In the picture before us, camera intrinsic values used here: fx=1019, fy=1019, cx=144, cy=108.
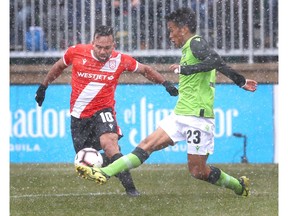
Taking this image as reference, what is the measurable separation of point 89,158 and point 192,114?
102cm

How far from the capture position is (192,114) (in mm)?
8828

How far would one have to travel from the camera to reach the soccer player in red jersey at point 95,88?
9.65 meters

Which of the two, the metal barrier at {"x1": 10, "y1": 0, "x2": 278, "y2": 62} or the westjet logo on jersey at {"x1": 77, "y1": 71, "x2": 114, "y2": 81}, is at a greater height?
the metal barrier at {"x1": 10, "y1": 0, "x2": 278, "y2": 62}

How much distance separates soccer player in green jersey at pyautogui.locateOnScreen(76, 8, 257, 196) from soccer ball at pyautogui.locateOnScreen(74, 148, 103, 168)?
0.99 feet

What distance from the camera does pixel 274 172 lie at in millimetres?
12188

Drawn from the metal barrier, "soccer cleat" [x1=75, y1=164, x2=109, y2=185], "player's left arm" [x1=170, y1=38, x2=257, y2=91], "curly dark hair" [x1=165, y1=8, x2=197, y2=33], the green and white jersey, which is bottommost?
"soccer cleat" [x1=75, y1=164, x2=109, y2=185]

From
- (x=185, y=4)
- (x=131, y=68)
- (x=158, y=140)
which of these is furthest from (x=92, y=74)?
(x=185, y=4)

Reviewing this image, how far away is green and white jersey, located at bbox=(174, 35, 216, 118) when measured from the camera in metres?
8.85

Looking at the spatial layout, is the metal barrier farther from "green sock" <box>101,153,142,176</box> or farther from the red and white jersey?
"green sock" <box>101,153,142,176</box>

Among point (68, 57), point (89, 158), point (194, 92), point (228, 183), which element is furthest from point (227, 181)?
point (68, 57)

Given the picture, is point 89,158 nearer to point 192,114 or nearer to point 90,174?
point 90,174

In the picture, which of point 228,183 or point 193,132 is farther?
point 228,183

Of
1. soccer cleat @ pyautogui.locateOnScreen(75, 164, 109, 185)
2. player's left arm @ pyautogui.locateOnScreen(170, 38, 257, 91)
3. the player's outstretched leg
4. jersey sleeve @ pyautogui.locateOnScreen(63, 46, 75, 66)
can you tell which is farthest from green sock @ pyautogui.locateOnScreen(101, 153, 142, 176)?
jersey sleeve @ pyautogui.locateOnScreen(63, 46, 75, 66)

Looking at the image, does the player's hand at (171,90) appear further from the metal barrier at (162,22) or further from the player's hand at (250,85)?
the metal barrier at (162,22)
